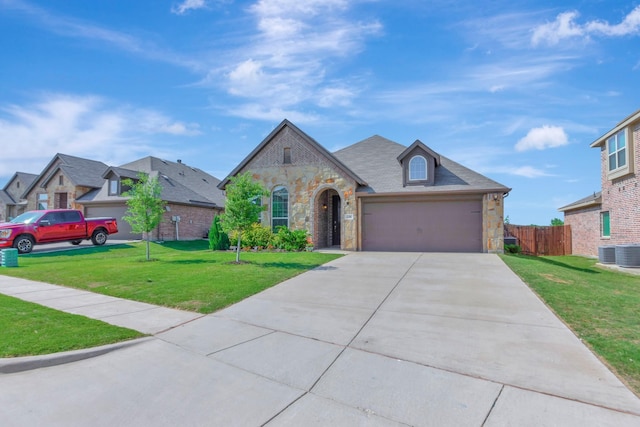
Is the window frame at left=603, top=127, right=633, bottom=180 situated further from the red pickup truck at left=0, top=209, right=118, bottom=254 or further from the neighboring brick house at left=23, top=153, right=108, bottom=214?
the neighboring brick house at left=23, top=153, right=108, bottom=214

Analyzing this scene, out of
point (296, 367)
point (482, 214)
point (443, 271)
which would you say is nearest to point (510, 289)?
point (443, 271)

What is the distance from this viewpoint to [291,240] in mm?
17188

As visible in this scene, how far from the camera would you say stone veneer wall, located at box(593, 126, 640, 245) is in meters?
14.7

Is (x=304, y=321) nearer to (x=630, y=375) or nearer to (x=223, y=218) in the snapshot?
(x=630, y=375)

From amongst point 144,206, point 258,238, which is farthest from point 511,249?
point 144,206

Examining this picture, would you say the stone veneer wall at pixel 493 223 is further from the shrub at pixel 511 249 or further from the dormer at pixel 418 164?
the dormer at pixel 418 164

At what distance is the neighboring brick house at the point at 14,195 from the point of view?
3231cm

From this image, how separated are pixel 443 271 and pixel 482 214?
6692 mm

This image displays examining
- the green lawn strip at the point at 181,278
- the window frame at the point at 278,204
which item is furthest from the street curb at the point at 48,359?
the window frame at the point at 278,204

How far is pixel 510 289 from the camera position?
25.9ft

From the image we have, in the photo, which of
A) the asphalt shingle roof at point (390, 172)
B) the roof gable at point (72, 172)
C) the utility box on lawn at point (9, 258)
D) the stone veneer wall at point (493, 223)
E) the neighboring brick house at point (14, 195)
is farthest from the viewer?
the neighboring brick house at point (14, 195)

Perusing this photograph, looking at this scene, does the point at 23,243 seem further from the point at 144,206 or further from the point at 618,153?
the point at 618,153

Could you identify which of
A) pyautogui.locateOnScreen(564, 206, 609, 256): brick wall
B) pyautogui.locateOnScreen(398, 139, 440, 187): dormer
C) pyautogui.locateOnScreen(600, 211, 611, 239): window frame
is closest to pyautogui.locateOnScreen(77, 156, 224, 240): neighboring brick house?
pyautogui.locateOnScreen(398, 139, 440, 187): dormer

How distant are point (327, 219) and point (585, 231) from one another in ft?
48.1
